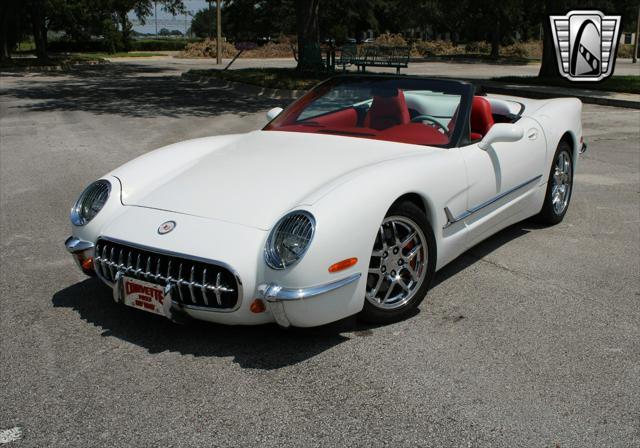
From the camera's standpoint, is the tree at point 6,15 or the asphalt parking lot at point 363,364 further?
the tree at point 6,15

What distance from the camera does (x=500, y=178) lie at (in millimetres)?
4973

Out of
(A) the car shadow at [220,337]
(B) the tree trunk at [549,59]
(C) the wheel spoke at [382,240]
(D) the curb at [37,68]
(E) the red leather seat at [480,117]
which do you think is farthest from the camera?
(D) the curb at [37,68]

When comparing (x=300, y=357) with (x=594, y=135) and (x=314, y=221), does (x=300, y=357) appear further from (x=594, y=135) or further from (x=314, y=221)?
(x=594, y=135)

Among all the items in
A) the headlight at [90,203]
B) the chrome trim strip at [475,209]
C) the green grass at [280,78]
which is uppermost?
the headlight at [90,203]

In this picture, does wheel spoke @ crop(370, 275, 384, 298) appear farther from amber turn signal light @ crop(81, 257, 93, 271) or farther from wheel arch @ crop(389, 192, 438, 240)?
amber turn signal light @ crop(81, 257, 93, 271)

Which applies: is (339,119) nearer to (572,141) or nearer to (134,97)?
(572,141)

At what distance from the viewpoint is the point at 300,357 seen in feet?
12.3

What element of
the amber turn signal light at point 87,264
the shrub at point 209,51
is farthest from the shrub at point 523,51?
the amber turn signal light at point 87,264

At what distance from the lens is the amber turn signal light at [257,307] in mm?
3591

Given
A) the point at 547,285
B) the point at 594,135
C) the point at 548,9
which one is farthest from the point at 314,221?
the point at 548,9

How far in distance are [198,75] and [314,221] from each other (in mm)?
22926

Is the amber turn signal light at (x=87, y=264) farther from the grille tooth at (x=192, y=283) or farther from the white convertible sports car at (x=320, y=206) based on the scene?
the grille tooth at (x=192, y=283)

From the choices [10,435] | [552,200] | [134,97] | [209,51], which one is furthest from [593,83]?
[209,51]

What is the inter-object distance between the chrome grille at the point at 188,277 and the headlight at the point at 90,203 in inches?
24.1
